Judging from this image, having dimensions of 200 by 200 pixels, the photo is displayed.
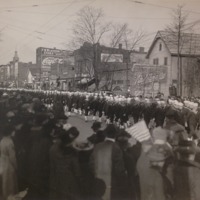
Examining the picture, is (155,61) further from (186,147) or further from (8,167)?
(8,167)

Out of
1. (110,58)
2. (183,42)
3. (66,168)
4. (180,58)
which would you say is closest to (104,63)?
(110,58)

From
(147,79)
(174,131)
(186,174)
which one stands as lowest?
(186,174)

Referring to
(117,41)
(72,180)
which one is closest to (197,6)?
(117,41)

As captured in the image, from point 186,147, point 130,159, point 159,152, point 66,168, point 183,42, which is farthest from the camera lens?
point 183,42

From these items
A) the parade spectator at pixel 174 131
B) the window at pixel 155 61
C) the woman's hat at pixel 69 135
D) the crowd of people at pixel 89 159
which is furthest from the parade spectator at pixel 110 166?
the window at pixel 155 61

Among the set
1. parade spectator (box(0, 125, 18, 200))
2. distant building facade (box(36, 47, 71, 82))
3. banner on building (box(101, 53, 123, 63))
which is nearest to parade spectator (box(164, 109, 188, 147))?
banner on building (box(101, 53, 123, 63))

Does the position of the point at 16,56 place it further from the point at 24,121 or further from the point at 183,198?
the point at 183,198
